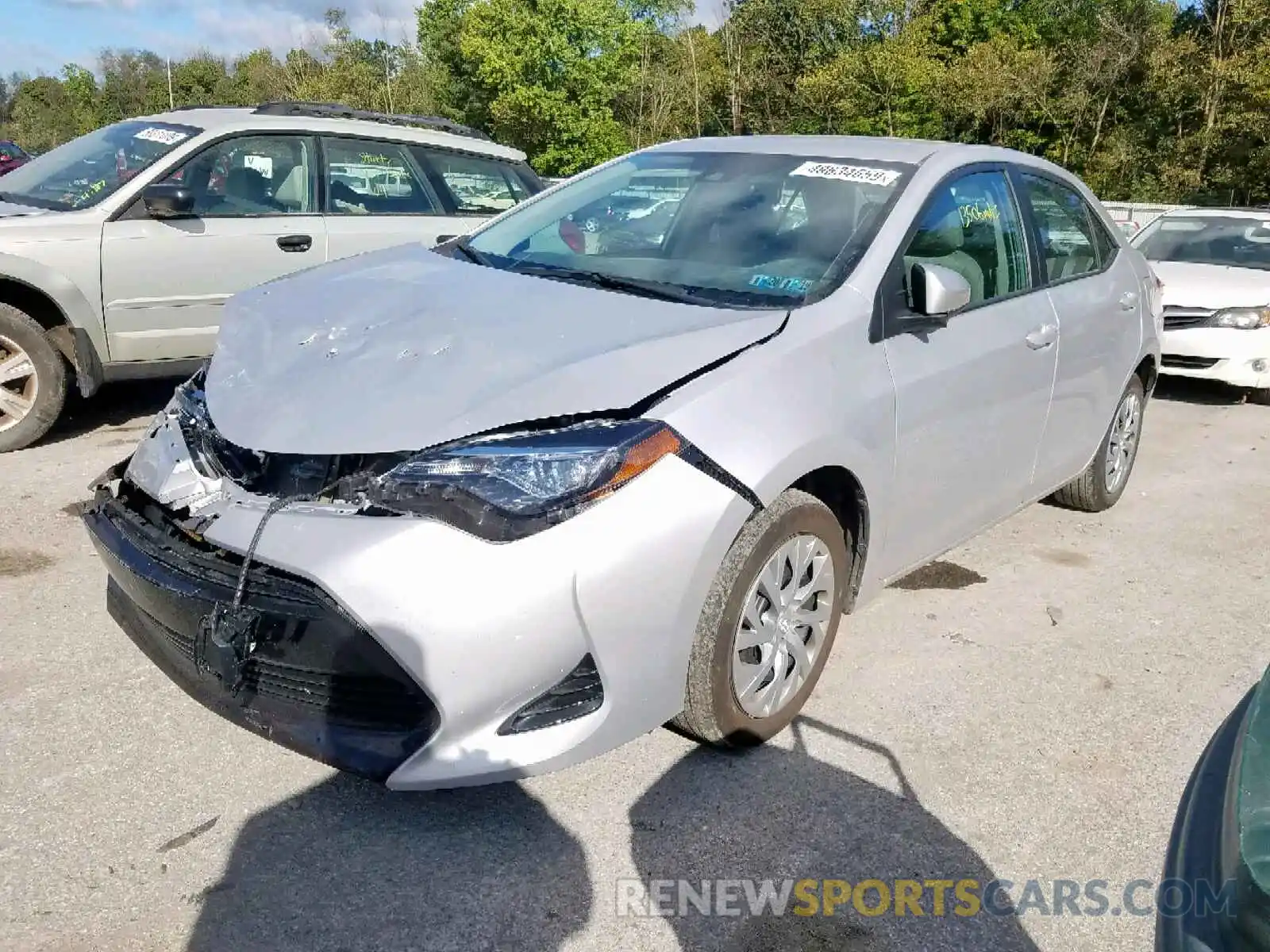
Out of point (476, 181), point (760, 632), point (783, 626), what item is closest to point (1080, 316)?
point (783, 626)

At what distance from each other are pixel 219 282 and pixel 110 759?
3463 millimetres

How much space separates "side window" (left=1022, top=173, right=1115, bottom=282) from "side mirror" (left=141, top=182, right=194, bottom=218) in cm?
401

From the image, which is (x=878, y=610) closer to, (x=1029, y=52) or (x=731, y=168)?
(x=731, y=168)

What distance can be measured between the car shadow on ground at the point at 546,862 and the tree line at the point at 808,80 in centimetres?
2178

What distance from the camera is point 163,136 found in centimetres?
584

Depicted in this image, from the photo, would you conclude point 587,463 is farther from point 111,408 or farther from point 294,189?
point 111,408

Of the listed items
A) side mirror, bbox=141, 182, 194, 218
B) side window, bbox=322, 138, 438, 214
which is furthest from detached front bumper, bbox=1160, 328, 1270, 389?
side mirror, bbox=141, 182, 194, 218

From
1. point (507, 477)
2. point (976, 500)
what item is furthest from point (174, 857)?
point (976, 500)

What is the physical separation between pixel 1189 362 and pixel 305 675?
7.45 meters

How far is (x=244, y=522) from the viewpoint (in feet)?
8.16

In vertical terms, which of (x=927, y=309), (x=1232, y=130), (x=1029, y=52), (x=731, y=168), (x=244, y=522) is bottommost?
(x=244, y=522)

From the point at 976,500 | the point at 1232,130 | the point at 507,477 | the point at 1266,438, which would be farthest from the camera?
the point at 1232,130

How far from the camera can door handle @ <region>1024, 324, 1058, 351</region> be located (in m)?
3.91

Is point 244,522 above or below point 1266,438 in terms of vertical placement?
above
